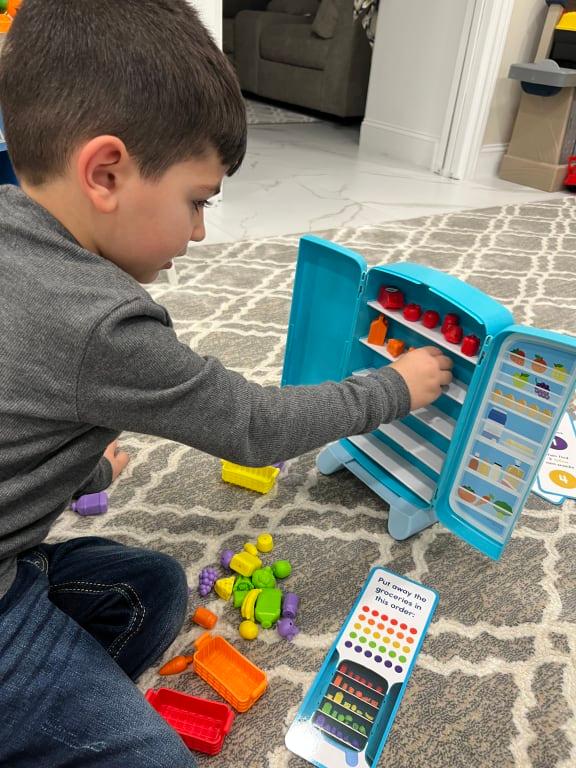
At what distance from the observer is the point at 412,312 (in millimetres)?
837

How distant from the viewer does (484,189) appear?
2.85 meters

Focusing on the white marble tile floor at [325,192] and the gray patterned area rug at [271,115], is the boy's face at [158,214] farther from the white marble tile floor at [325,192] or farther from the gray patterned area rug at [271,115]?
the gray patterned area rug at [271,115]

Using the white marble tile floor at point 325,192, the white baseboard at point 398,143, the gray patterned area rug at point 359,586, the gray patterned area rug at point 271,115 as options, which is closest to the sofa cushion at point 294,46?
the gray patterned area rug at point 271,115

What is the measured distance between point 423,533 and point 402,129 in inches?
108

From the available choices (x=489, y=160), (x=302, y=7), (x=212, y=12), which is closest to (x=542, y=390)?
(x=212, y=12)

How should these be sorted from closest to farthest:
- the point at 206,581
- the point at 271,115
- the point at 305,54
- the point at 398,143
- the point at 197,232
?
the point at 197,232, the point at 206,581, the point at 398,143, the point at 305,54, the point at 271,115

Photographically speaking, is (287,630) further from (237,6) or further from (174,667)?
(237,6)

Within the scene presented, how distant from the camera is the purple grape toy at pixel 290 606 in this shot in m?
0.78

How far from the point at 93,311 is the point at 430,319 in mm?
483

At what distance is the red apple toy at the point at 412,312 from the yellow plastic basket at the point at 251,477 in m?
0.33

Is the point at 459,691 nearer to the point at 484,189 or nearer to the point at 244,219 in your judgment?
the point at 244,219

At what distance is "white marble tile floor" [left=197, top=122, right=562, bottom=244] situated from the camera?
222cm

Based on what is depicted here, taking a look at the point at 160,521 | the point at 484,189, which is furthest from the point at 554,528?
the point at 484,189

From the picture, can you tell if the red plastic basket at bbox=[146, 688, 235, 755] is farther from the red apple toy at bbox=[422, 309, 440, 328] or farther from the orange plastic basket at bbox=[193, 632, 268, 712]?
the red apple toy at bbox=[422, 309, 440, 328]
